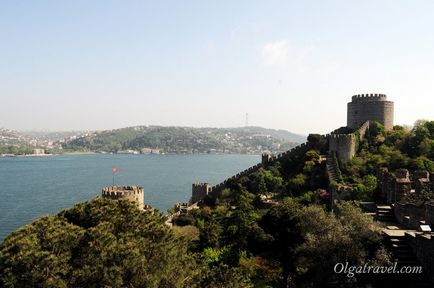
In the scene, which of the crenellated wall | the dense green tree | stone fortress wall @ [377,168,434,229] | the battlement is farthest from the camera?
the battlement

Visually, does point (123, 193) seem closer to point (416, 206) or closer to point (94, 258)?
point (94, 258)

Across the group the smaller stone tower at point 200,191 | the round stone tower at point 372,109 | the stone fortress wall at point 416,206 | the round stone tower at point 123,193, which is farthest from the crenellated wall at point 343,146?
the round stone tower at point 123,193

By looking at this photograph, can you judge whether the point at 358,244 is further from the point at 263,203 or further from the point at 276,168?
the point at 276,168

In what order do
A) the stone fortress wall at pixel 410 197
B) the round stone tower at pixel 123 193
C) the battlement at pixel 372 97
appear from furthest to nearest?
the battlement at pixel 372 97 → the round stone tower at pixel 123 193 → the stone fortress wall at pixel 410 197

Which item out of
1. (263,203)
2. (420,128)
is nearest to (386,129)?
(420,128)

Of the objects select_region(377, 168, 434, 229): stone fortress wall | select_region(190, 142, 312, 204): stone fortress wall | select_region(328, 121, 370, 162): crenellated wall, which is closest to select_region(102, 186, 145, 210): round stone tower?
select_region(190, 142, 312, 204): stone fortress wall

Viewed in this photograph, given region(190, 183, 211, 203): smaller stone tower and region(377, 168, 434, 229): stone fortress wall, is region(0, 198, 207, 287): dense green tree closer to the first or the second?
region(377, 168, 434, 229): stone fortress wall

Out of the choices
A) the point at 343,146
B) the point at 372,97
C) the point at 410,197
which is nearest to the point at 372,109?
the point at 372,97

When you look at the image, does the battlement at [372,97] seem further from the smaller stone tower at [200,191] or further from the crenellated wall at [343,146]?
the smaller stone tower at [200,191]
